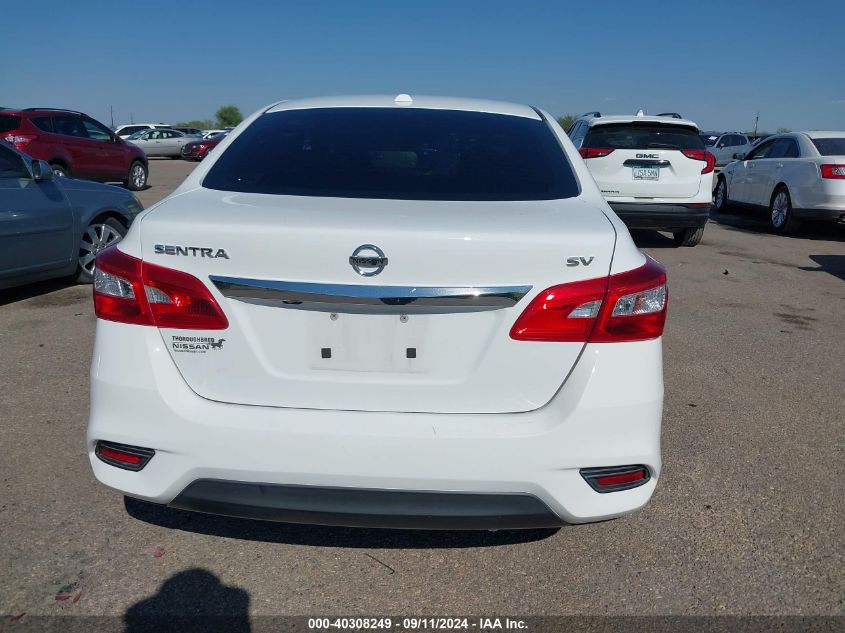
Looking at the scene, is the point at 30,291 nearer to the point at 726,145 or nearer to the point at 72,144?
the point at 72,144

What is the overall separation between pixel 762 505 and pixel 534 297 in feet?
5.91

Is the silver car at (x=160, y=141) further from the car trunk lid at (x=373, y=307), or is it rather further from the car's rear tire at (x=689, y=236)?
the car trunk lid at (x=373, y=307)

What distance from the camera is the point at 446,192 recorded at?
2684 mm

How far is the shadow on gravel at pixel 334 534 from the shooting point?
9.61 feet

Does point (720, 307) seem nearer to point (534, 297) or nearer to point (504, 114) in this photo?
point (504, 114)

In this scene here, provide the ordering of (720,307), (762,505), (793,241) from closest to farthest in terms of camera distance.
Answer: (762,505) → (720,307) → (793,241)

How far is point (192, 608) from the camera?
2.53 meters

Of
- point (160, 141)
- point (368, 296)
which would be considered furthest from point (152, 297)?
point (160, 141)

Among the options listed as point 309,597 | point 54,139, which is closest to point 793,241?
point 309,597

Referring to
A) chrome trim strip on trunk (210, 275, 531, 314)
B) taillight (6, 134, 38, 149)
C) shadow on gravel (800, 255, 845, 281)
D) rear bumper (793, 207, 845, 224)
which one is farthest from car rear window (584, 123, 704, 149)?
taillight (6, 134, 38, 149)

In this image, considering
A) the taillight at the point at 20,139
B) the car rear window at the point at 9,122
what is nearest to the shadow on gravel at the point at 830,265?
the taillight at the point at 20,139

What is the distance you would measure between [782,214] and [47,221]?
427 inches

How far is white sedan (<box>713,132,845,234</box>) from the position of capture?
11.2 metres

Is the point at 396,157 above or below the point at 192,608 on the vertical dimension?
above
